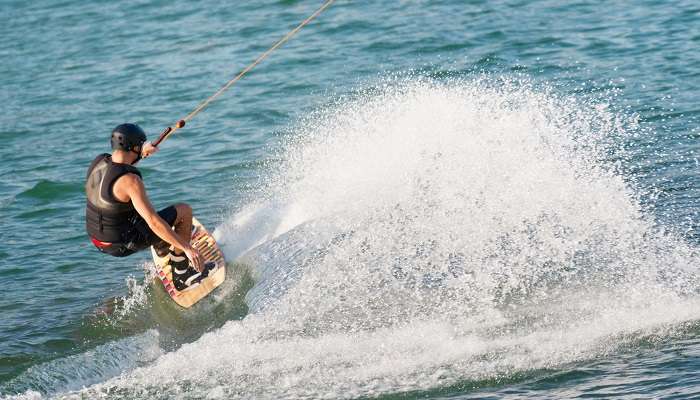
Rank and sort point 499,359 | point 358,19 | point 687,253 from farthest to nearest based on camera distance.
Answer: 1. point 358,19
2. point 687,253
3. point 499,359

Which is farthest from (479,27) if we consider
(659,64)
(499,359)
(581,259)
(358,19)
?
(499,359)

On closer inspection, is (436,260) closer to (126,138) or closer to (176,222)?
(176,222)

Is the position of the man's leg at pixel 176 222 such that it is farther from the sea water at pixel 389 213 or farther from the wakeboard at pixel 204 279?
the sea water at pixel 389 213

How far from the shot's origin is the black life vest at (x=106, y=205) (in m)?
8.77

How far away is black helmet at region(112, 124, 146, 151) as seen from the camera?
8.65 meters

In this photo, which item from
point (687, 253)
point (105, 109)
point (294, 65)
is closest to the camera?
point (687, 253)

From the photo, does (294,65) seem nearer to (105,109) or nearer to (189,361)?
(105,109)

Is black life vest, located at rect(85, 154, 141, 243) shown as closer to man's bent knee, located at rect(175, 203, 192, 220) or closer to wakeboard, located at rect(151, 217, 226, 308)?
man's bent knee, located at rect(175, 203, 192, 220)

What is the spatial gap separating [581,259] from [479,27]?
375 inches

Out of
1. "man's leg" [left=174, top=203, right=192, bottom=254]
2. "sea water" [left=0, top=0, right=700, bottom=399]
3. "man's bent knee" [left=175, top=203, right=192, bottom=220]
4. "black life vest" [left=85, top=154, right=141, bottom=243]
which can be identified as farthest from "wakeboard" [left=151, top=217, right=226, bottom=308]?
"black life vest" [left=85, top=154, right=141, bottom=243]

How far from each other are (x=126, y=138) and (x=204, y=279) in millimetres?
1892

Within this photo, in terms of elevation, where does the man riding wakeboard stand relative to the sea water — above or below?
above

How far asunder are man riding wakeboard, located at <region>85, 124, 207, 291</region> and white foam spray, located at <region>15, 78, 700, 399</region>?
3.32 feet

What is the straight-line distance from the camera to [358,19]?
1947cm
